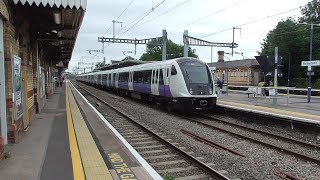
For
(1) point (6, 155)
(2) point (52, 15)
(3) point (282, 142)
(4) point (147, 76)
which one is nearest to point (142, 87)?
(4) point (147, 76)

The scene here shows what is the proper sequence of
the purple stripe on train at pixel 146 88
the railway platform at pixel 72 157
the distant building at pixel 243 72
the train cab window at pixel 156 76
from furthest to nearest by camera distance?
the distant building at pixel 243 72
the train cab window at pixel 156 76
the purple stripe on train at pixel 146 88
the railway platform at pixel 72 157

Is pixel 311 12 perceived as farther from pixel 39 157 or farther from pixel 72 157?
pixel 39 157

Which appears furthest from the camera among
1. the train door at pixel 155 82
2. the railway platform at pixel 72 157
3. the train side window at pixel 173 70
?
the train door at pixel 155 82

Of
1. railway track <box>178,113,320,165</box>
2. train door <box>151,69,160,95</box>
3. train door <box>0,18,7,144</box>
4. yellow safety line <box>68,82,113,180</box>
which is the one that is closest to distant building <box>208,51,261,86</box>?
train door <box>151,69,160,95</box>

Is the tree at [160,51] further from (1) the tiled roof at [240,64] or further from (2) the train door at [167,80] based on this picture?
(2) the train door at [167,80]

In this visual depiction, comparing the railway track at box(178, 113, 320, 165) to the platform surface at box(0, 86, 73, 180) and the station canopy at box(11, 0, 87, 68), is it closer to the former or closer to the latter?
the platform surface at box(0, 86, 73, 180)

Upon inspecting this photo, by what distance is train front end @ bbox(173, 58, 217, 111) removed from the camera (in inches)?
640

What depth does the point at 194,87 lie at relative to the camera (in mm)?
16422

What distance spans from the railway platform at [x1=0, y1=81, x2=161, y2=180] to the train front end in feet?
17.6

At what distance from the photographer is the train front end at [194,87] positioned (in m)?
A: 16.2

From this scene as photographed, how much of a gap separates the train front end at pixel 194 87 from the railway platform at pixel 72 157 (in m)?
5.37

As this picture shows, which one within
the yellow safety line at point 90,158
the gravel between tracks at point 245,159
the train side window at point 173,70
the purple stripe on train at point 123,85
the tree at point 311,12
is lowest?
the gravel between tracks at point 245,159

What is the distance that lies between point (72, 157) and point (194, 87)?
9.46 metres

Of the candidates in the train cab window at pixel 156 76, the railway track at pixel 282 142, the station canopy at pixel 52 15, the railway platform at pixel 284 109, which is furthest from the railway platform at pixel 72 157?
the train cab window at pixel 156 76
